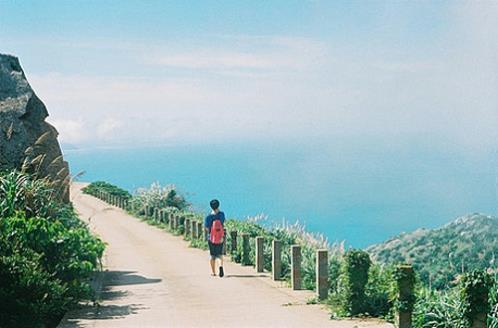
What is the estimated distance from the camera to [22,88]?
1748cm

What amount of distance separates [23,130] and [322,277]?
7.08 metres

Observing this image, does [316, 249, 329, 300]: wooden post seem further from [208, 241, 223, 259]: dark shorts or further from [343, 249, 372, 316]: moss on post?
[208, 241, 223, 259]: dark shorts

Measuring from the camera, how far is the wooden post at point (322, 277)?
13459 millimetres

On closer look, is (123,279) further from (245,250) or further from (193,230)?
(193,230)

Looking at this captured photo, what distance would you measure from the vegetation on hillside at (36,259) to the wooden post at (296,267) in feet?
11.4

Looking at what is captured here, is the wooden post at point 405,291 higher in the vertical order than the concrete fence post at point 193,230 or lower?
lower

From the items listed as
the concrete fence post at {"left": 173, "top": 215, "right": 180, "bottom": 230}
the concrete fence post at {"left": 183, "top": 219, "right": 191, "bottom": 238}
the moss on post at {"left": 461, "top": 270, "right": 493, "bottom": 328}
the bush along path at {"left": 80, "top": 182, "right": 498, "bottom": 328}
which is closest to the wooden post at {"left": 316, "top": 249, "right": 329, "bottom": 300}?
the bush along path at {"left": 80, "top": 182, "right": 498, "bottom": 328}

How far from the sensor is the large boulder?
53.2ft

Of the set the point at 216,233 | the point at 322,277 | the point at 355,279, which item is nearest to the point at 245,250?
the point at 216,233

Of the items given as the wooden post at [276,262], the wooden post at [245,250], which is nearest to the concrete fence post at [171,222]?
the wooden post at [245,250]

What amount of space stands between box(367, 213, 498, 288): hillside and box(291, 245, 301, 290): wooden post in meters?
3.99

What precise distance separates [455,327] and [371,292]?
8.33ft

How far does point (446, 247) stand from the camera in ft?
72.6

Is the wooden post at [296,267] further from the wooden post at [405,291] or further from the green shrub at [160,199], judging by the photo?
the green shrub at [160,199]
